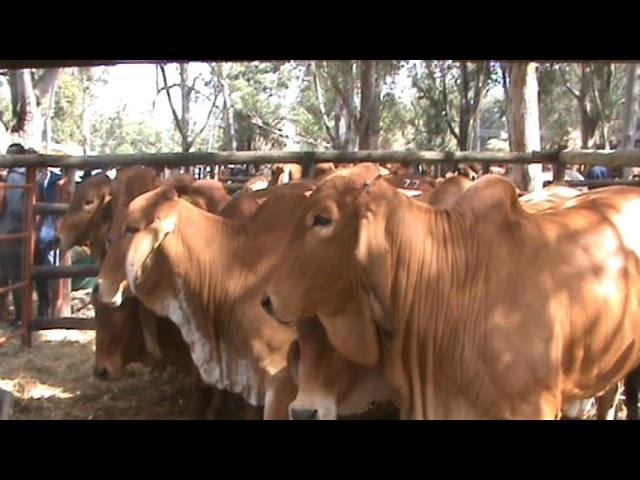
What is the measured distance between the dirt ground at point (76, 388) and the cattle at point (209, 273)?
1.47 m

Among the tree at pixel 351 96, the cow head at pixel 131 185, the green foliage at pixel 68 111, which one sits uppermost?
the green foliage at pixel 68 111

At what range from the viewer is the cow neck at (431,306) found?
352 cm

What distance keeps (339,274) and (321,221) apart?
0.25 meters

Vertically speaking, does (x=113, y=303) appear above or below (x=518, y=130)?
below

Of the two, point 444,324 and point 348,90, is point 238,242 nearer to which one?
point 444,324

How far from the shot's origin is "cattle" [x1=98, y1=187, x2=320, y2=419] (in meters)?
4.52

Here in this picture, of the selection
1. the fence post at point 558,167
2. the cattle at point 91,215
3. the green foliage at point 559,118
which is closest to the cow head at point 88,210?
the cattle at point 91,215

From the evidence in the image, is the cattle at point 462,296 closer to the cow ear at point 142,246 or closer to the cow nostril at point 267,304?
the cow nostril at point 267,304

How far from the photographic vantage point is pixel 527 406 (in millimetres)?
3346

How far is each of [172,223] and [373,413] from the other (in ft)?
5.34

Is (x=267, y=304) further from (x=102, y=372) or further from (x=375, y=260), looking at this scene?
(x=102, y=372)

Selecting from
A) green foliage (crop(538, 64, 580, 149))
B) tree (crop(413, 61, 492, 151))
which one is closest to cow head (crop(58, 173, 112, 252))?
tree (crop(413, 61, 492, 151))

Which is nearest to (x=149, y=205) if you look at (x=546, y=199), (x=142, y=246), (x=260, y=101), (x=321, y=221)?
(x=142, y=246)

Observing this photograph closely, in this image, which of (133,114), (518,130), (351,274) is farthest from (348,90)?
(133,114)
